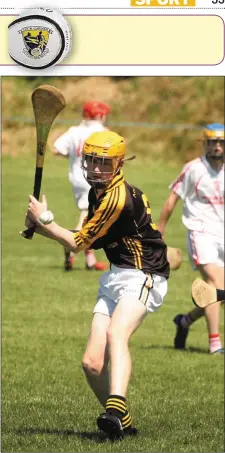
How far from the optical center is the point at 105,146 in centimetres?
773

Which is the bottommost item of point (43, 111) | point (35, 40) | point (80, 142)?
point (80, 142)

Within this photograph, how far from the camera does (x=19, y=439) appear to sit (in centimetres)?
775

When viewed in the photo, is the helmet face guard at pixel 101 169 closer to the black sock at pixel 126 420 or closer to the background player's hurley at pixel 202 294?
the background player's hurley at pixel 202 294

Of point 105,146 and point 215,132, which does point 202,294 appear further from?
point 215,132

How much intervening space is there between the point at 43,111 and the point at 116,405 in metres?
1.78

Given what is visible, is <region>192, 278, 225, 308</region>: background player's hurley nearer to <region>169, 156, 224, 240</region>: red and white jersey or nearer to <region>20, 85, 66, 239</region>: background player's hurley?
<region>20, 85, 66, 239</region>: background player's hurley

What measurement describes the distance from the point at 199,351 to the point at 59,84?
72.5 feet

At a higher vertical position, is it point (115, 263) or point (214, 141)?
point (115, 263)

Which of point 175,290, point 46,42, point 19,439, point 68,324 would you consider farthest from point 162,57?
point 175,290

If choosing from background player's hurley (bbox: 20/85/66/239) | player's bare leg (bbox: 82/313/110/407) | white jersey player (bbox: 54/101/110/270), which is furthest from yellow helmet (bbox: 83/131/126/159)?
white jersey player (bbox: 54/101/110/270)

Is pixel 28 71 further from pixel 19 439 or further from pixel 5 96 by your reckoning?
pixel 5 96

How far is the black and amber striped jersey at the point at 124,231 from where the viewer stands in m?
7.72

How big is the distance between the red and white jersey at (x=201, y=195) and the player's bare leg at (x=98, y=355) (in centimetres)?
447

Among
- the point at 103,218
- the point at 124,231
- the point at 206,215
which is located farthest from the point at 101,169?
the point at 206,215
